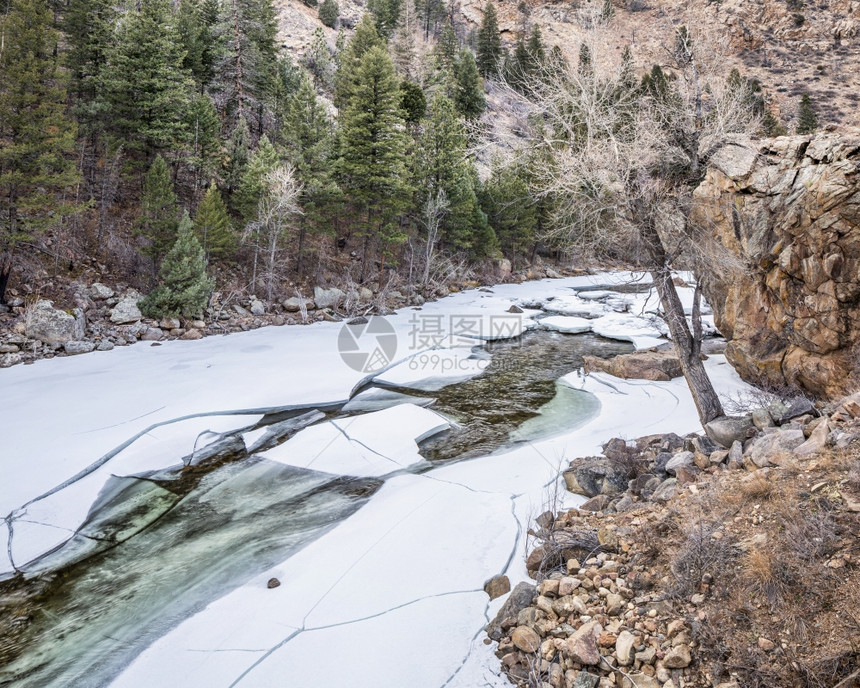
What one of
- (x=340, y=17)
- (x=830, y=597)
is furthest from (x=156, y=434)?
(x=340, y=17)

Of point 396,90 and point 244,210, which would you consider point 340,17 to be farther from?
point 244,210

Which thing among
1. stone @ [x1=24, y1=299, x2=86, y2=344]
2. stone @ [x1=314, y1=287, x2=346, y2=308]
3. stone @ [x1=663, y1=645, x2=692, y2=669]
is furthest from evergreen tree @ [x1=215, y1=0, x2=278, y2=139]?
stone @ [x1=663, y1=645, x2=692, y2=669]

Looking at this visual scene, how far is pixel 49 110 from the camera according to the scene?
42.8ft

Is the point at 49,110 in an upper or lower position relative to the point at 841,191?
upper

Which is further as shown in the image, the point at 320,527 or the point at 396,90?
the point at 396,90

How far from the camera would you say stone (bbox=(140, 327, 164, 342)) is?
1378 centimetres

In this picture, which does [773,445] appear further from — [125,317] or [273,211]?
[273,211]

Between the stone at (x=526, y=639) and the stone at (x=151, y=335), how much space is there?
14.2 metres

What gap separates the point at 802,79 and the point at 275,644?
68299mm

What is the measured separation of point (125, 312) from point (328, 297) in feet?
26.0

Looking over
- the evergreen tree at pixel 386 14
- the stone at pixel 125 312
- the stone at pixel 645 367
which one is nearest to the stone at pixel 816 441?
the stone at pixel 645 367

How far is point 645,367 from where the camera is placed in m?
11.3

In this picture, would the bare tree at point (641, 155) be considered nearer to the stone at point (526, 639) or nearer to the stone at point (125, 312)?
the stone at point (526, 639)

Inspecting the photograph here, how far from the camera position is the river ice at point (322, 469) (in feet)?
11.3
